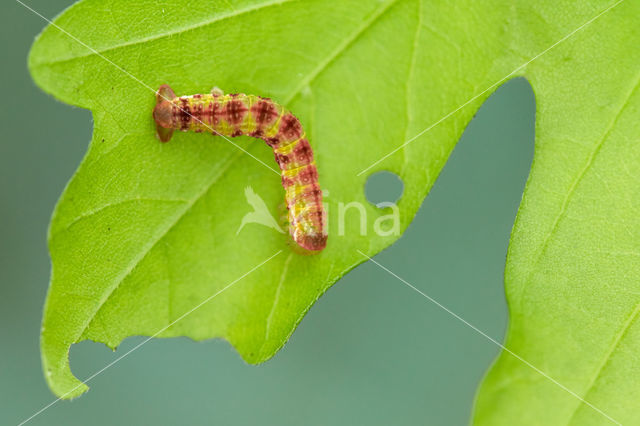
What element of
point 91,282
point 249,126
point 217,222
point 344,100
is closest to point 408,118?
point 344,100

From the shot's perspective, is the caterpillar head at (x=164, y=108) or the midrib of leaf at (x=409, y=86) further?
the midrib of leaf at (x=409, y=86)

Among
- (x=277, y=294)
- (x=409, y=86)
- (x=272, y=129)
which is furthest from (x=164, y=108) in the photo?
(x=409, y=86)

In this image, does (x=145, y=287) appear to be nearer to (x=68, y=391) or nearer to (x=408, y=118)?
(x=68, y=391)

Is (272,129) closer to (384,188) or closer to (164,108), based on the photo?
(164,108)

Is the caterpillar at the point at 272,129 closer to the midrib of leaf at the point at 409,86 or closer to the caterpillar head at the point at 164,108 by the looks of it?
the caterpillar head at the point at 164,108

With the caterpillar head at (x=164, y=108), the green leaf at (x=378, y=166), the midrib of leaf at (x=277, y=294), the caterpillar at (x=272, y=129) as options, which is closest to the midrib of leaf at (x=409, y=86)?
the green leaf at (x=378, y=166)

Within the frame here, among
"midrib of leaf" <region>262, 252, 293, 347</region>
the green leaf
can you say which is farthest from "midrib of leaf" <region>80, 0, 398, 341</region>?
"midrib of leaf" <region>262, 252, 293, 347</region>
